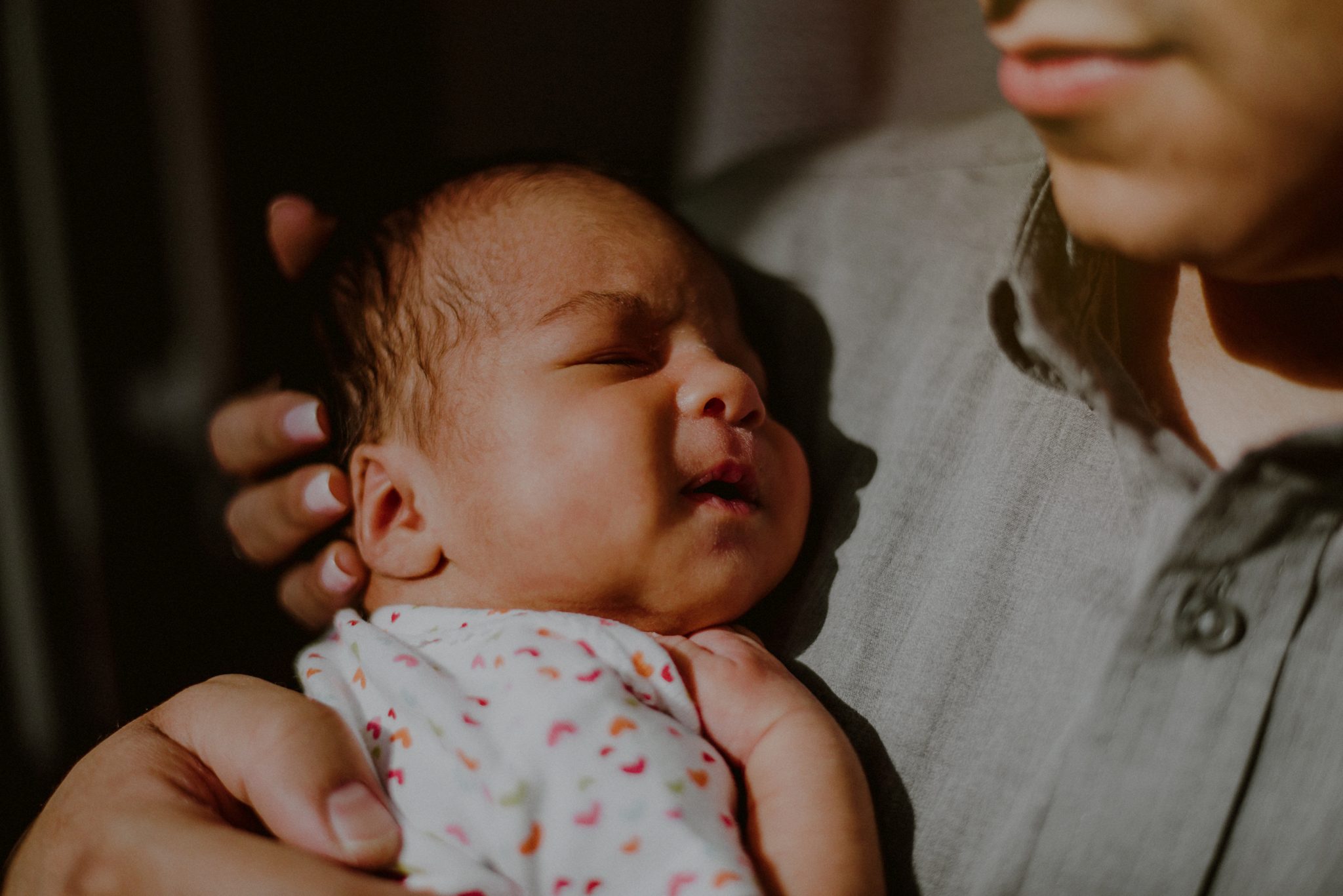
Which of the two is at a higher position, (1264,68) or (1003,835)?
(1264,68)

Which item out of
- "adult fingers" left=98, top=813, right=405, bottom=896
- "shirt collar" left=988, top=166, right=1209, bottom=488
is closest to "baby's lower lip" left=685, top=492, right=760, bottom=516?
"shirt collar" left=988, top=166, right=1209, bottom=488

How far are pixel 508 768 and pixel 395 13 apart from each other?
1.30m

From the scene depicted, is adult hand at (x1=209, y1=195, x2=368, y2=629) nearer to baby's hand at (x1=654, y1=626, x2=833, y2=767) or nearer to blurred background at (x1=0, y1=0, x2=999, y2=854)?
blurred background at (x1=0, y1=0, x2=999, y2=854)

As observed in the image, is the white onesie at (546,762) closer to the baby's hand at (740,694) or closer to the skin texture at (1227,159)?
the baby's hand at (740,694)

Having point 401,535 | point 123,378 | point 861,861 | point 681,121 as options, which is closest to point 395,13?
point 681,121

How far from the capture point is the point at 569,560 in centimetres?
64

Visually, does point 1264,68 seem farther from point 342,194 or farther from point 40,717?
point 40,717

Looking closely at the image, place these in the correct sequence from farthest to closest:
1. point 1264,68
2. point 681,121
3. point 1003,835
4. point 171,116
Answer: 1. point 681,121
2. point 171,116
3. point 1003,835
4. point 1264,68

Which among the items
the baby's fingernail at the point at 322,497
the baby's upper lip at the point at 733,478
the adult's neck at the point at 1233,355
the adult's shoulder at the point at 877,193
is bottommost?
the baby's fingernail at the point at 322,497

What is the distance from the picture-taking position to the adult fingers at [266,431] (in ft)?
2.56

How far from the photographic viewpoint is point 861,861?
52cm

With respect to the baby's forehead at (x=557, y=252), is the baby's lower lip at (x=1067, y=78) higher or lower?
higher

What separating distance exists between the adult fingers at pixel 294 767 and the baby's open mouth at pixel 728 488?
0.28 metres

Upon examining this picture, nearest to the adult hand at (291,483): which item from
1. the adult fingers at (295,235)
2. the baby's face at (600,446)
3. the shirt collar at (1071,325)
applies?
the adult fingers at (295,235)
